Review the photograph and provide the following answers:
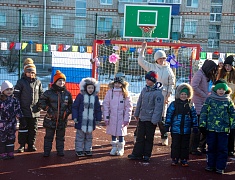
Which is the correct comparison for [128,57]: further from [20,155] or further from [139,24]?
[20,155]

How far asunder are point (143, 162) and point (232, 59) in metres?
2.54

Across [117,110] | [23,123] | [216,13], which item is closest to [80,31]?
[216,13]

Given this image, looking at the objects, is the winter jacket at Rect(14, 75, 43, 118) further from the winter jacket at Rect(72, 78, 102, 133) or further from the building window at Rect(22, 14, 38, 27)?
the building window at Rect(22, 14, 38, 27)

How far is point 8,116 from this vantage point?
5.05m

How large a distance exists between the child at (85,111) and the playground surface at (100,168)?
0.42m

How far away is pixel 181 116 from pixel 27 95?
8.81 ft

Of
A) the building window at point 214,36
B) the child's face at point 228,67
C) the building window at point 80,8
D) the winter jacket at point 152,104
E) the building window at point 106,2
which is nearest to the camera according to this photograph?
the winter jacket at point 152,104

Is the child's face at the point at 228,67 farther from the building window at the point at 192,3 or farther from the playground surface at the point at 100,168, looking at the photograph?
the building window at the point at 192,3

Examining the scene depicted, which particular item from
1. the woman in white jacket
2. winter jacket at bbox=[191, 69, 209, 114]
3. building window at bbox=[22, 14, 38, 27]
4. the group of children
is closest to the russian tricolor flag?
the woman in white jacket

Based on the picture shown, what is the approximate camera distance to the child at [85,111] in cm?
529

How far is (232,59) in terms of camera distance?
572cm

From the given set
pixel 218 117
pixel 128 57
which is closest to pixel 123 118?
pixel 218 117

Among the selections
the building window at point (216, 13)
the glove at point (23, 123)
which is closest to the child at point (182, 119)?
the glove at point (23, 123)

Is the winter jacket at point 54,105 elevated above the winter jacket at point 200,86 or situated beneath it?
situated beneath
